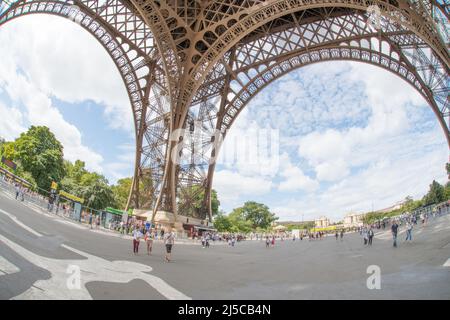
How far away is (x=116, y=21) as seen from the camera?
2289cm

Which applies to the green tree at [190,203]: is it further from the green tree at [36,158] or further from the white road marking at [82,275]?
the white road marking at [82,275]

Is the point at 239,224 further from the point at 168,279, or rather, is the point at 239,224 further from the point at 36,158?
the point at 168,279

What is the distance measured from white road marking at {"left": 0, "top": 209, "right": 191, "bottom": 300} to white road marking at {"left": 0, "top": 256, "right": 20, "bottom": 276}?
0.50 m

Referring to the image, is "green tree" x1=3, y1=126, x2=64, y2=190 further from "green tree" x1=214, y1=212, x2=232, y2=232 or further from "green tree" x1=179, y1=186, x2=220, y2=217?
"green tree" x1=214, y1=212, x2=232, y2=232

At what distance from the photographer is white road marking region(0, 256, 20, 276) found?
5130 mm

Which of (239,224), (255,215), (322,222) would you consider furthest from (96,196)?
(322,222)

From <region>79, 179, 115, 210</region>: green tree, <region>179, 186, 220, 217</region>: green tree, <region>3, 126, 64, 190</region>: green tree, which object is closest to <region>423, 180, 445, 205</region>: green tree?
<region>179, 186, 220, 217</region>: green tree

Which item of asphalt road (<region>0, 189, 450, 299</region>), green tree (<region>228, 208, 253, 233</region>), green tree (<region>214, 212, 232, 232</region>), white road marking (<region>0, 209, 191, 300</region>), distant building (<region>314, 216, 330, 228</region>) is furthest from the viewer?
distant building (<region>314, 216, 330, 228</region>)

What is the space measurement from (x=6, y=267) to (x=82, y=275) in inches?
51.1

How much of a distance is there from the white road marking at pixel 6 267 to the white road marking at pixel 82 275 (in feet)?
1.65

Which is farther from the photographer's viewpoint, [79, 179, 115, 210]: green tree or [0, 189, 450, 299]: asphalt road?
[79, 179, 115, 210]: green tree

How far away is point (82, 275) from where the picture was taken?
19.6 ft

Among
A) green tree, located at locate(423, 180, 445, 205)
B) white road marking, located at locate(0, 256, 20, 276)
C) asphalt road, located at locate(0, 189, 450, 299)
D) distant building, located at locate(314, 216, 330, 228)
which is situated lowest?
distant building, located at locate(314, 216, 330, 228)
